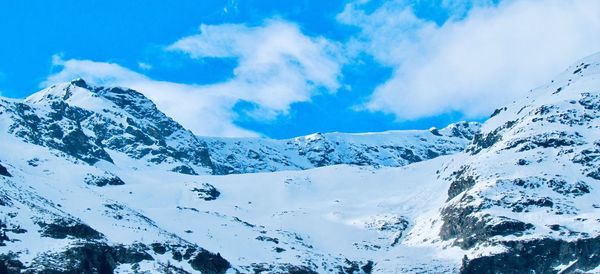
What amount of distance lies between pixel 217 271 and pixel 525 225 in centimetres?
5276

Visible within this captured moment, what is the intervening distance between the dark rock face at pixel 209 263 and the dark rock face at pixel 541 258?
128 feet

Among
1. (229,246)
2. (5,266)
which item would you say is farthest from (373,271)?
(5,266)

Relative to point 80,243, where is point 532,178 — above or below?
above

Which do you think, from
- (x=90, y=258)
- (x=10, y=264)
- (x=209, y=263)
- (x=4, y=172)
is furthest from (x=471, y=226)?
(x=10, y=264)

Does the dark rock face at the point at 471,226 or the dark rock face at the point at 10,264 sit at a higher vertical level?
the dark rock face at the point at 471,226

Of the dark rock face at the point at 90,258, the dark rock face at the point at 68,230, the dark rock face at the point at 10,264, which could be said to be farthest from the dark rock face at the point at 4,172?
the dark rock face at the point at 10,264

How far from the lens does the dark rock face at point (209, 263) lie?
504ft

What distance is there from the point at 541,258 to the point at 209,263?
52.6 m

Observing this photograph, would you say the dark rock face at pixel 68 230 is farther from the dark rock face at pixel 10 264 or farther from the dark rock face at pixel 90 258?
the dark rock face at pixel 10 264

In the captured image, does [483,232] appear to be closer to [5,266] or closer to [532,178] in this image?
[532,178]

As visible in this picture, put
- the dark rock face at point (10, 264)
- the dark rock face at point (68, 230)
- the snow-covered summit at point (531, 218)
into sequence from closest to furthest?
the dark rock face at point (10, 264)
the dark rock face at point (68, 230)
the snow-covered summit at point (531, 218)

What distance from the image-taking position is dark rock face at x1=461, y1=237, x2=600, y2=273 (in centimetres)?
15900

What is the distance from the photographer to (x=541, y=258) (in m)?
163

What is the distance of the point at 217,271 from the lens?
15512cm
